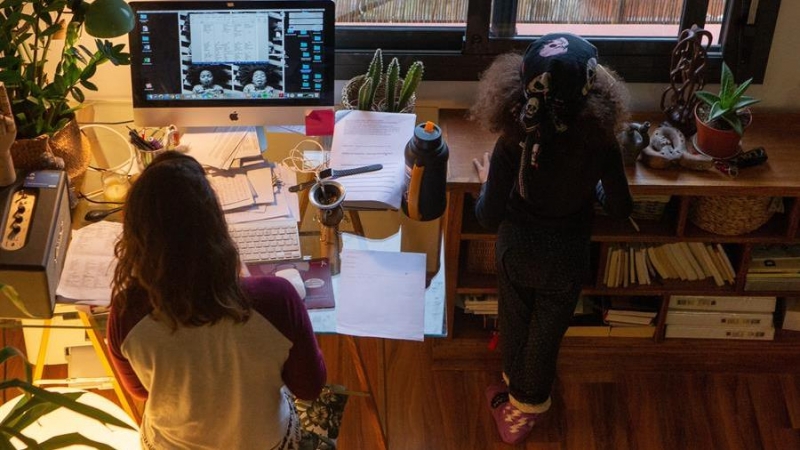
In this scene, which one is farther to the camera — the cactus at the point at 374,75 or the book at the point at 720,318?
the book at the point at 720,318

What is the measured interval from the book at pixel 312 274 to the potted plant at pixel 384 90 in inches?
21.7

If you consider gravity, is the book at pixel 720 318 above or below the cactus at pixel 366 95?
below

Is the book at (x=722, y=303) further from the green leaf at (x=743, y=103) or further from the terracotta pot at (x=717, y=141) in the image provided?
the green leaf at (x=743, y=103)

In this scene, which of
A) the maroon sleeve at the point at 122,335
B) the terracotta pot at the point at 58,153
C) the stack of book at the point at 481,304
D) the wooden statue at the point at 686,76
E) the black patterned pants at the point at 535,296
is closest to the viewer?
the maroon sleeve at the point at 122,335

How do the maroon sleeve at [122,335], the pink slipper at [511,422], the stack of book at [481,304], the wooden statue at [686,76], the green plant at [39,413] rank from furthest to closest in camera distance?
the stack of book at [481,304]
the pink slipper at [511,422]
the wooden statue at [686,76]
the maroon sleeve at [122,335]
the green plant at [39,413]

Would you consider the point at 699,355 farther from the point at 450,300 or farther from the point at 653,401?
the point at 450,300

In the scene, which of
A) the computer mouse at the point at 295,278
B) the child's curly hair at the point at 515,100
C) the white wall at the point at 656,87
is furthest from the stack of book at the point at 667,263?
the computer mouse at the point at 295,278

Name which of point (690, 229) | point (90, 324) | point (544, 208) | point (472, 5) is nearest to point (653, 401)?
point (690, 229)

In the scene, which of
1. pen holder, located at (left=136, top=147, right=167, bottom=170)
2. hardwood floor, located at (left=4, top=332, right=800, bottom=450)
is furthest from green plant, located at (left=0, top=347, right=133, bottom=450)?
hardwood floor, located at (left=4, top=332, right=800, bottom=450)

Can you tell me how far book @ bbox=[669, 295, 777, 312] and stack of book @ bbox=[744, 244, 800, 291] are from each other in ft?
0.21

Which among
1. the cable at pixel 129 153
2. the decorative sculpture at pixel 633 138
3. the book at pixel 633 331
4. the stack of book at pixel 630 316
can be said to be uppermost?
the decorative sculpture at pixel 633 138

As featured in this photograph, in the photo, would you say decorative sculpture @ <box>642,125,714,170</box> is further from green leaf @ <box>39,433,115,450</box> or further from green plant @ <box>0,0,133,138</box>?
green leaf @ <box>39,433,115,450</box>

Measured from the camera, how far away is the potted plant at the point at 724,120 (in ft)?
7.97

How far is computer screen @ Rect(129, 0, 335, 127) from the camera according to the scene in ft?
7.64
